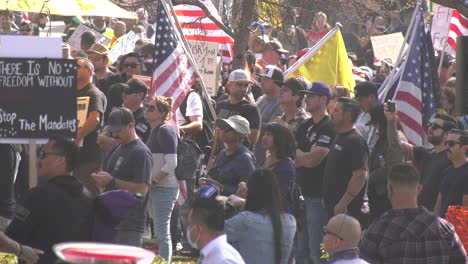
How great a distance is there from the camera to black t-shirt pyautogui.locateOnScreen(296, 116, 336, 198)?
1162 cm

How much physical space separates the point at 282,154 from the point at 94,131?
9.85 ft

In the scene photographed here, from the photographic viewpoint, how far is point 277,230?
8.50 m

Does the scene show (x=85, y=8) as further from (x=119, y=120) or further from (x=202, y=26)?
(x=119, y=120)

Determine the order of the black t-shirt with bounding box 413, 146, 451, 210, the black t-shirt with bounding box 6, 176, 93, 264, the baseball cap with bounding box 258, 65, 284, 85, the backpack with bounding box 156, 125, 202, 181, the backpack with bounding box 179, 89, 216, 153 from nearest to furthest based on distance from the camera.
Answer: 1. the black t-shirt with bounding box 6, 176, 93, 264
2. the black t-shirt with bounding box 413, 146, 451, 210
3. the backpack with bounding box 156, 125, 202, 181
4. the baseball cap with bounding box 258, 65, 284, 85
5. the backpack with bounding box 179, 89, 216, 153

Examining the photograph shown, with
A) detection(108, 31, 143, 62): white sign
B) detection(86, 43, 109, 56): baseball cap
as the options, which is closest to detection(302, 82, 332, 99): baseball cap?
detection(86, 43, 109, 56): baseball cap

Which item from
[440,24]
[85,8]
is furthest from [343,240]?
[440,24]

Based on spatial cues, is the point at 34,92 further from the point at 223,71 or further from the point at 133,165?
the point at 223,71

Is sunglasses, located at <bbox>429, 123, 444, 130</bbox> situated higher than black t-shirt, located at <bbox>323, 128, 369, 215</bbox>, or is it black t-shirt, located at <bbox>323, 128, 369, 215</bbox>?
sunglasses, located at <bbox>429, 123, 444, 130</bbox>

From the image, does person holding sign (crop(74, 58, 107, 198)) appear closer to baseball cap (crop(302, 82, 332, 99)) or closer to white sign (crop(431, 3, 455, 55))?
baseball cap (crop(302, 82, 332, 99))

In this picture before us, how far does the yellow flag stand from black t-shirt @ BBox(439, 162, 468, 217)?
16.2 feet

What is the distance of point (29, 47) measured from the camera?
926cm

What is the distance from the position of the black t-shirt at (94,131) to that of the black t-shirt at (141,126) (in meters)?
0.41

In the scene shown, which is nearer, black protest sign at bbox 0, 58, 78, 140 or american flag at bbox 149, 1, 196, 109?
black protest sign at bbox 0, 58, 78, 140

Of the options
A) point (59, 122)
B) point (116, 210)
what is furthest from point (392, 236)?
point (59, 122)
